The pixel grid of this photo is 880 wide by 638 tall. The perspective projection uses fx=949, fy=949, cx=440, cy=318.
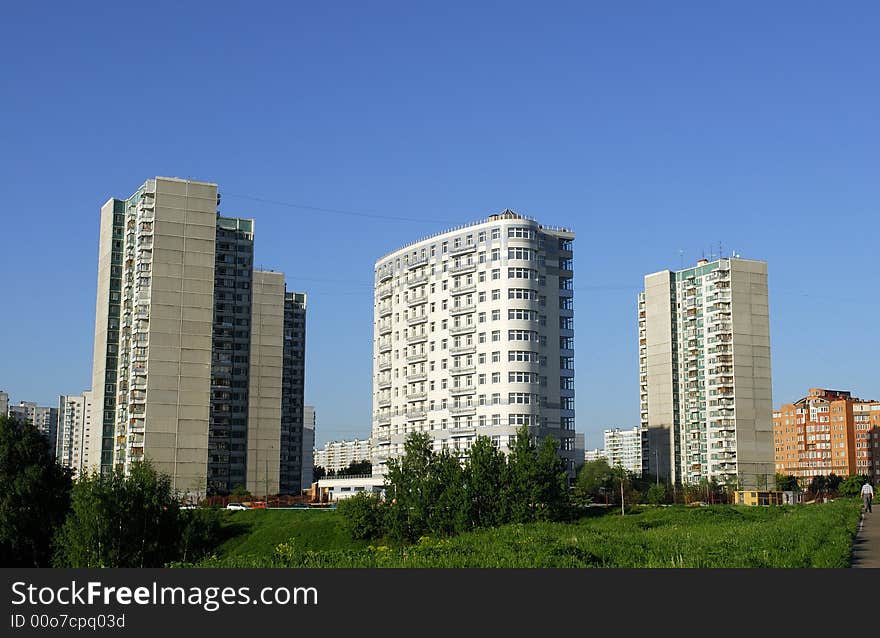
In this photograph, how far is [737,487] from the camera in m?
172

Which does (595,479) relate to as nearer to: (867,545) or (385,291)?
(385,291)

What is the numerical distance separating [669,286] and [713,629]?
182 metres

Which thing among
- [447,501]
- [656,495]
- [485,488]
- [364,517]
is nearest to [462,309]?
[656,495]

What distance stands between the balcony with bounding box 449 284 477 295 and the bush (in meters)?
46.9

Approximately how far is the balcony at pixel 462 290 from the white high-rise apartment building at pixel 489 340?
0.15m

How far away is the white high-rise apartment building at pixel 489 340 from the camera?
12900 centimetres

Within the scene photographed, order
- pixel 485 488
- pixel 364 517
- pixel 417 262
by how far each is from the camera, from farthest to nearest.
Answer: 1. pixel 417 262
2. pixel 364 517
3. pixel 485 488

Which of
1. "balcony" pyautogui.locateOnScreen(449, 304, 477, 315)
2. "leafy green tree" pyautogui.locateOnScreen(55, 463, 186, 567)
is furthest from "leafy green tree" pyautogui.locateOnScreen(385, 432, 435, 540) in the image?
"balcony" pyautogui.locateOnScreen(449, 304, 477, 315)

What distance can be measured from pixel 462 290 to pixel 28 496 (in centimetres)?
6668

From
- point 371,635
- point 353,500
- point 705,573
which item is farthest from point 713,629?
point 353,500

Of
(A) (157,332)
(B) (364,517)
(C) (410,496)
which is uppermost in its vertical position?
(A) (157,332)

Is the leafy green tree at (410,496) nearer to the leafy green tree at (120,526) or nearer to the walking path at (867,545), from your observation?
the leafy green tree at (120,526)

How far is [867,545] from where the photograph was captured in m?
37.3

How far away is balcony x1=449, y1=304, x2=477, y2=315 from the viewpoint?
13512cm
